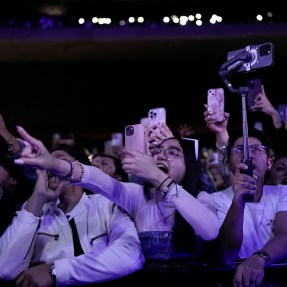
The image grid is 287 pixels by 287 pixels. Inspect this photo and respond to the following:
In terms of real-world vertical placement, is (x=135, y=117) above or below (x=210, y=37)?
below

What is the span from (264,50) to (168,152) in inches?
21.5

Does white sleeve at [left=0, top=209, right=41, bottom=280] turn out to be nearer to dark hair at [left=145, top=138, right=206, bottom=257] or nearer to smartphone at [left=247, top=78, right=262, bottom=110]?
dark hair at [left=145, top=138, right=206, bottom=257]

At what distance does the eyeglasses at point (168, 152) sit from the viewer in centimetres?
196

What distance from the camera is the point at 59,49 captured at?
6.76 m

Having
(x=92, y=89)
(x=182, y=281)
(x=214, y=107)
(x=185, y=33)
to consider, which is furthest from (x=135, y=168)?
(x=92, y=89)

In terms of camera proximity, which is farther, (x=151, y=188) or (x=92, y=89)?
(x=92, y=89)

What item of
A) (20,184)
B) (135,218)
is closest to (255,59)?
(135,218)

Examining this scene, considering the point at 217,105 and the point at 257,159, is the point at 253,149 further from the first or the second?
the point at 217,105

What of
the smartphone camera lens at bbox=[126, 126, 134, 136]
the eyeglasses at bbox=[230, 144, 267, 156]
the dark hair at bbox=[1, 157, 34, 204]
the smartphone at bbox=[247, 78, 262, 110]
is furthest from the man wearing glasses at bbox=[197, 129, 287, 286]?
the dark hair at bbox=[1, 157, 34, 204]

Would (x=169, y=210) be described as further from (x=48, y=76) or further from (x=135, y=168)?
(x=48, y=76)

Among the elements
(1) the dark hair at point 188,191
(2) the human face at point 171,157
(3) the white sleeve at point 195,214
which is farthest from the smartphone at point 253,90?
(3) the white sleeve at point 195,214

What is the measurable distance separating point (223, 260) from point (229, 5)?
5667mm

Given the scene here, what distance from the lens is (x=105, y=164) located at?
294 centimetres

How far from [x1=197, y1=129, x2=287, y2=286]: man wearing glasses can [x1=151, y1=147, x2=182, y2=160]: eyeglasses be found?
191mm
